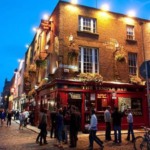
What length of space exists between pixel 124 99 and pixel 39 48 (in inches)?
454

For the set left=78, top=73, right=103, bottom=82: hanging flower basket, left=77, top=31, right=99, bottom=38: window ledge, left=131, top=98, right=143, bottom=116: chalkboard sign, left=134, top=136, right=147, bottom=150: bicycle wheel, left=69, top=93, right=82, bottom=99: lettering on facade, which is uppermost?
left=77, top=31, right=99, bottom=38: window ledge

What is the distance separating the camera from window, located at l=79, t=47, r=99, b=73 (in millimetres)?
18469

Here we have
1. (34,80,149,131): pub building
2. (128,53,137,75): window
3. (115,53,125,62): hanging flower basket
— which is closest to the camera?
(34,80,149,131): pub building

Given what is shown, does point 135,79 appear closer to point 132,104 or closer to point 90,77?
point 132,104

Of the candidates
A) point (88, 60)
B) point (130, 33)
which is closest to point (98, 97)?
point (88, 60)

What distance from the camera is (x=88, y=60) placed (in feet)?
61.6

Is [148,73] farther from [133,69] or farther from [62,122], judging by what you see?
[133,69]

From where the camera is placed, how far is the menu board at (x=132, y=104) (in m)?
18.9

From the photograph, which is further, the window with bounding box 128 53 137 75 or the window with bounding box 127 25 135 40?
the window with bounding box 127 25 135 40

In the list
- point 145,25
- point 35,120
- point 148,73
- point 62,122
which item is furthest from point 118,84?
point 148,73

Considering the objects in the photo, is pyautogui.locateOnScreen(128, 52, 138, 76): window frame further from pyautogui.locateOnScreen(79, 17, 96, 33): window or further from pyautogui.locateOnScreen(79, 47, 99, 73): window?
pyautogui.locateOnScreen(79, 17, 96, 33): window

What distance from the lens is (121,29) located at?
805 inches

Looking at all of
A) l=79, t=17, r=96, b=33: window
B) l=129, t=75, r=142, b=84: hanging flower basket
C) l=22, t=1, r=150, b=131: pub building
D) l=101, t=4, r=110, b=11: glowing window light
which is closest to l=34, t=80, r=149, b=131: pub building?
l=22, t=1, r=150, b=131: pub building

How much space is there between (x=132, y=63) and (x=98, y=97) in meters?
4.98
